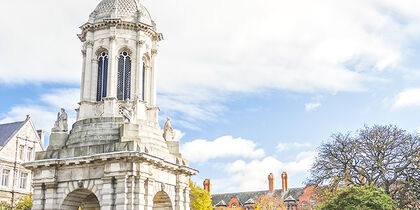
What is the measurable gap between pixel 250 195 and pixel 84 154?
73755 mm

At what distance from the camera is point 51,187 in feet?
77.4

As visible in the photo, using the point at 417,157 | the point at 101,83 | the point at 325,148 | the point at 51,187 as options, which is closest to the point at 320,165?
the point at 325,148

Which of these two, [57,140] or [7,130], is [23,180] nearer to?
[7,130]

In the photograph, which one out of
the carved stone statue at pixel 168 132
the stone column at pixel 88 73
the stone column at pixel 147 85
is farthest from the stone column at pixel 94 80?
the carved stone statue at pixel 168 132

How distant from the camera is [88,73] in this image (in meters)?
26.9

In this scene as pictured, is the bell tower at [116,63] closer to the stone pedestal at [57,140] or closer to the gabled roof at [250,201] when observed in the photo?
the stone pedestal at [57,140]

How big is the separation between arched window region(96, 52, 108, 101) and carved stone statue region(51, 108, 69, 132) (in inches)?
83.6

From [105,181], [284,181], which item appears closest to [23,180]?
[105,181]

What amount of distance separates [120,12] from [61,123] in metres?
7.51

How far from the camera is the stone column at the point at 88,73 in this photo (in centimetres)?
2648

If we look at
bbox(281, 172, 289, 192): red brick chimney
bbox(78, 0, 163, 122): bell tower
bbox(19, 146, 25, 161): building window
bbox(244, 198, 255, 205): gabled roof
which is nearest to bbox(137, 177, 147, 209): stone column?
bbox(78, 0, 163, 122): bell tower

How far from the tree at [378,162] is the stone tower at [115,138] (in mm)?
20223

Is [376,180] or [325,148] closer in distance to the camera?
[376,180]

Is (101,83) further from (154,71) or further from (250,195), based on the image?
(250,195)
